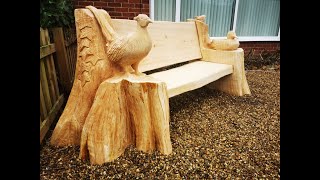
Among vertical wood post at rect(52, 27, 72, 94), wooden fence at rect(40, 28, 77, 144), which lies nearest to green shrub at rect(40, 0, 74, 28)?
wooden fence at rect(40, 28, 77, 144)

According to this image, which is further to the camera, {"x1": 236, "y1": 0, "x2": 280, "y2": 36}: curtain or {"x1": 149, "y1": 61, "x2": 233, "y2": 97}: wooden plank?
{"x1": 236, "y1": 0, "x2": 280, "y2": 36}: curtain

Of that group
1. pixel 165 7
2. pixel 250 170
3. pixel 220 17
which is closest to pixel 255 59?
pixel 220 17

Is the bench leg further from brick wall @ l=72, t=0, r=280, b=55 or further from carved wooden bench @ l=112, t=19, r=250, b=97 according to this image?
brick wall @ l=72, t=0, r=280, b=55

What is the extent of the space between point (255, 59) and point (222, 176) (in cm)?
479

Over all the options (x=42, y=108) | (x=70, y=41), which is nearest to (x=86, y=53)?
(x=42, y=108)

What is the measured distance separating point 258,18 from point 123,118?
A: 18.4 ft

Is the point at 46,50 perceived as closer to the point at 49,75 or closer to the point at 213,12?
the point at 49,75

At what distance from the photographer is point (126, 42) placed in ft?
5.41

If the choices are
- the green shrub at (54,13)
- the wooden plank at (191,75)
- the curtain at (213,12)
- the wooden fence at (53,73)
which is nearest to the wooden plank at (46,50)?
the wooden fence at (53,73)

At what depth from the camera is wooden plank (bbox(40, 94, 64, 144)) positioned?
197cm

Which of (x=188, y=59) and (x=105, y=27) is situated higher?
(x=105, y=27)

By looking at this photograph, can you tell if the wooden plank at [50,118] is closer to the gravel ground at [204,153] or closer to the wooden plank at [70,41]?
the gravel ground at [204,153]

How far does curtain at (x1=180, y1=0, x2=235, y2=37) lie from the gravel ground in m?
2.67

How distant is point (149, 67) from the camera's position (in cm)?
241
